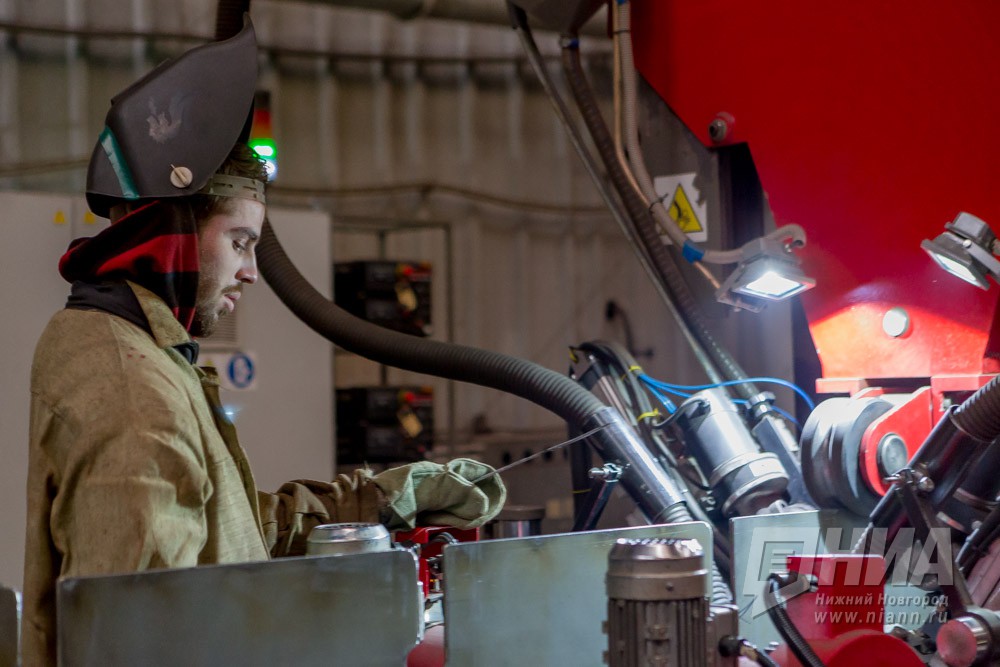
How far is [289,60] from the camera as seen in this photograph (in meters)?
4.46

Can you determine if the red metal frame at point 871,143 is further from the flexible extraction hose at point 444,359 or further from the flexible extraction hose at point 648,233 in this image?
the flexible extraction hose at point 444,359

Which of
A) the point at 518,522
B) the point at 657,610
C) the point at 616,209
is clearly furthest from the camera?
the point at 616,209

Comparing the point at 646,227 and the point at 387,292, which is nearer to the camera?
the point at 646,227

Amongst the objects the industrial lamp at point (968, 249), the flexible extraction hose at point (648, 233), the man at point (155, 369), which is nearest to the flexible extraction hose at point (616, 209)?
the flexible extraction hose at point (648, 233)

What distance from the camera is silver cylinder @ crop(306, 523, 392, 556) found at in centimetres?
132

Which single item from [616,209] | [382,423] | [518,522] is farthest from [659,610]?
[382,423]

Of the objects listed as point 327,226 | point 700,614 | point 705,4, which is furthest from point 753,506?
point 327,226

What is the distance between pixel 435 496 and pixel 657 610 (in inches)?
26.8

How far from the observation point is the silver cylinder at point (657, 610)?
3.67ft

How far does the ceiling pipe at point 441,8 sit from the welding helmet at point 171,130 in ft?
8.83

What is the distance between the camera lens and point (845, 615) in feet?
4.94

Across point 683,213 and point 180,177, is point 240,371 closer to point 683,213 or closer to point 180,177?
point 683,213

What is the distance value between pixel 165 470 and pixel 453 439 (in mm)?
3364

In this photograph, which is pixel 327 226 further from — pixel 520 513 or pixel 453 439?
pixel 520 513
